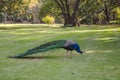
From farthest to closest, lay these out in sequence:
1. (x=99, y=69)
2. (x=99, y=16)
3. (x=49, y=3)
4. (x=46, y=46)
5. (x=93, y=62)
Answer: (x=99, y=16) < (x=49, y=3) < (x=46, y=46) < (x=93, y=62) < (x=99, y=69)

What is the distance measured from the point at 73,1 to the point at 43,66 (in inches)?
2027

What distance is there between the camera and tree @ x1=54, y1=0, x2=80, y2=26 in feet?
184

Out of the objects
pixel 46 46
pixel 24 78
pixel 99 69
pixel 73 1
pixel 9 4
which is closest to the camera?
pixel 24 78

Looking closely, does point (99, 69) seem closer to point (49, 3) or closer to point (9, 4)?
point (9, 4)

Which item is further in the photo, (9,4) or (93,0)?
(93,0)

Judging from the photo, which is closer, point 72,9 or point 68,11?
point 68,11

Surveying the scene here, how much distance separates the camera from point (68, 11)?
5772 centimetres

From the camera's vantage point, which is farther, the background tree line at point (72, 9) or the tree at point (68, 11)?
the tree at point (68, 11)

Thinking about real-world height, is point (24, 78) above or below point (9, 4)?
below

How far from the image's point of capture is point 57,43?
14.0 meters

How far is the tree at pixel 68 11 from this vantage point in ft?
184

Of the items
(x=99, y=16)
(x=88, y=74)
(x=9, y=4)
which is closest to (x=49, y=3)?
(x=99, y=16)

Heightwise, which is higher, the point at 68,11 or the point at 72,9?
the point at 72,9

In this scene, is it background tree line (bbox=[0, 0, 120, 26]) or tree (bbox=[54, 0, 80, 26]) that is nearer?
background tree line (bbox=[0, 0, 120, 26])
